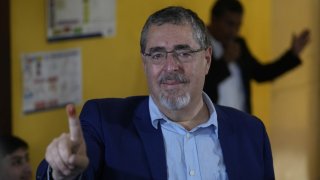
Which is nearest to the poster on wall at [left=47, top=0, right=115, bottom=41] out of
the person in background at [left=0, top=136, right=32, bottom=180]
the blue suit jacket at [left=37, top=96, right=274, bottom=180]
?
the person in background at [left=0, top=136, right=32, bottom=180]

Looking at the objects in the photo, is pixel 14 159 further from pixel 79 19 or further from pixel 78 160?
pixel 78 160

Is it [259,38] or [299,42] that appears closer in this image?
[299,42]

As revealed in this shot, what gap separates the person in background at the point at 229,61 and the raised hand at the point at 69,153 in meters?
2.65

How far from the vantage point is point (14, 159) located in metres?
3.70

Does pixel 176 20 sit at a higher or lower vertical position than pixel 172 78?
higher

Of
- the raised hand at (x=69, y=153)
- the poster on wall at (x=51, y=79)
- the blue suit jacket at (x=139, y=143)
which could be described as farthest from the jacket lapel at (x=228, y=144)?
the poster on wall at (x=51, y=79)

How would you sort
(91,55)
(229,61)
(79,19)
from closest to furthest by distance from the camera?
(79,19) < (91,55) < (229,61)

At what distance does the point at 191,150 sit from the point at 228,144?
0.45ft

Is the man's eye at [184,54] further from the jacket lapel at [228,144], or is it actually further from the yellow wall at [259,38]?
the yellow wall at [259,38]

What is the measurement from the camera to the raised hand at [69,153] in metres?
1.91

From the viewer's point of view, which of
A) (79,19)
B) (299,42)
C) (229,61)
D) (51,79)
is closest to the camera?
(51,79)

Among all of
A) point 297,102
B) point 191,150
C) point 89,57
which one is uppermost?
point 89,57

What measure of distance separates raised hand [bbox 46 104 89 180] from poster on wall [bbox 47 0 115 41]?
6.88 ft

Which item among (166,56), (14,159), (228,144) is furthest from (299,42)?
(166,56)
